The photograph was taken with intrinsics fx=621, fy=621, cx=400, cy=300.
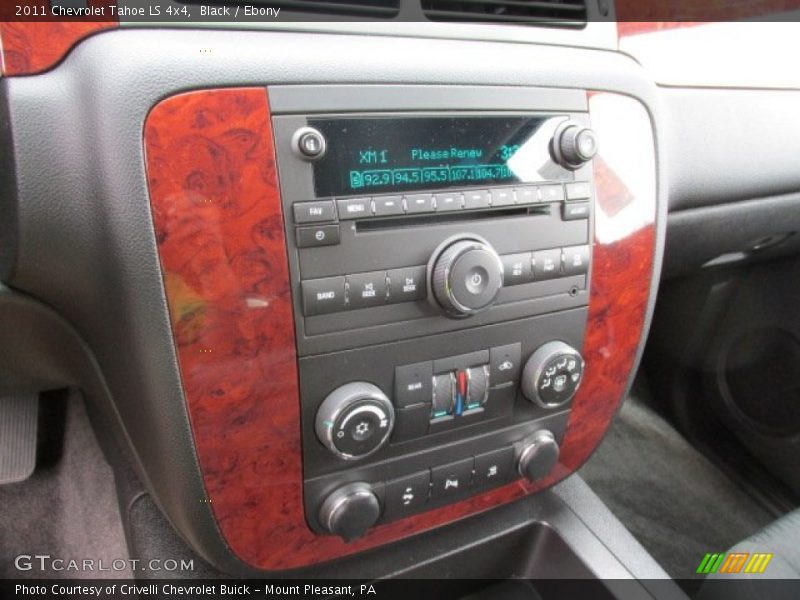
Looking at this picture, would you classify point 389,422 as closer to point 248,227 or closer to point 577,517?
point 248,227

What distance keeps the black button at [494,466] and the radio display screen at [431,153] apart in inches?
13.8

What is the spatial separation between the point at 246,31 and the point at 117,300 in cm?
28

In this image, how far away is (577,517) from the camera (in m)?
0.94

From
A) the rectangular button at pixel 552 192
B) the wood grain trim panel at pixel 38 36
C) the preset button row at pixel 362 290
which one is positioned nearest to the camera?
the wood grain trim panel at pixel 38 36

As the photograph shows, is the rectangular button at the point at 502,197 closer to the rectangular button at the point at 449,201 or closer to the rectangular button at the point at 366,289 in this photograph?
the rectangular button at the point at 449,201

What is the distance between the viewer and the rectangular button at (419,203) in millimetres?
649

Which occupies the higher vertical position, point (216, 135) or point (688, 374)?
point (216, 135)

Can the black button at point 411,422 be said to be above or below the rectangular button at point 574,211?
below

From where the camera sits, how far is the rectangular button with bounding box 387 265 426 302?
654 millimetres

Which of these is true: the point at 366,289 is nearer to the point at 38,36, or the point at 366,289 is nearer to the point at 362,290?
the point at 362,290

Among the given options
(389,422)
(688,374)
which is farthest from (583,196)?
(688,374)

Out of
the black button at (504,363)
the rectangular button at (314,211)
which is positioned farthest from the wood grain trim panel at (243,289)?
the black button at (504,363)

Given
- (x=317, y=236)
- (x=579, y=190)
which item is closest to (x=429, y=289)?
(x=317, y=236)

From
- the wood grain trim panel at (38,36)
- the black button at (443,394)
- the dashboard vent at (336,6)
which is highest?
the dashboard vent at (336,6)
